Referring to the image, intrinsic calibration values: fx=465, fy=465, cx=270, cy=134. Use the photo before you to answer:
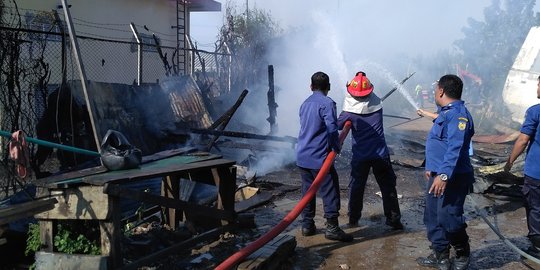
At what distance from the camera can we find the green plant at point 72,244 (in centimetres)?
368

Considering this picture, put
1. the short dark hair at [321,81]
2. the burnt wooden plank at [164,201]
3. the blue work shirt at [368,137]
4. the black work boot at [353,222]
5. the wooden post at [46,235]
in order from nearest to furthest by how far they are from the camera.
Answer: the burnt wooden plank at [164,201] → the wooden post at [46,235] → the short dark hair at [321,81] → the blue work shirt at [368,137] → the black work boot at [353,222]

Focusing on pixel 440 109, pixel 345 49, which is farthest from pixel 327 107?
pixel 345 49

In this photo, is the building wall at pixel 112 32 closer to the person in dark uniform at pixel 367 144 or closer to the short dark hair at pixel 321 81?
the short dark hair at pixel 321 81

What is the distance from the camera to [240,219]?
512 centimetres

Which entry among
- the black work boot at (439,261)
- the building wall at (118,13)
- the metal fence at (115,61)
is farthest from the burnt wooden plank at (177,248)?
the building wall at (118,13)

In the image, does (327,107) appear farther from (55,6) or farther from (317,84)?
(55,6)

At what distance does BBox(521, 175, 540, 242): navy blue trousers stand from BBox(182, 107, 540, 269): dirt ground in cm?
27

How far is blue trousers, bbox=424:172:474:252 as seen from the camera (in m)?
3.90

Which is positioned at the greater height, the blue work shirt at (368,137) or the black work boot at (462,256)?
the blue work shirt at (368,137)

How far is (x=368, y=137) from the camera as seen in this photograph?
17.1 feet

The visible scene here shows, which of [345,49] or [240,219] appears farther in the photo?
[345,49]

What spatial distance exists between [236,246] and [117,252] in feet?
4.97

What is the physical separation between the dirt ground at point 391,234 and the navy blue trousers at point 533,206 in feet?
0.89

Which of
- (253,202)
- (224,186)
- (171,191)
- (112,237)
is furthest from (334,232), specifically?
(112,237)
